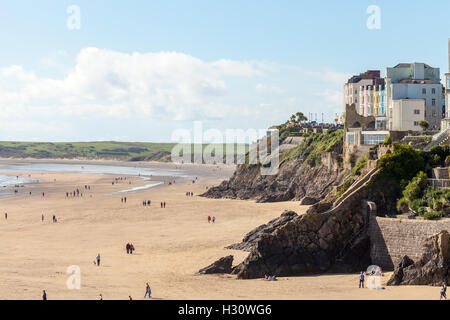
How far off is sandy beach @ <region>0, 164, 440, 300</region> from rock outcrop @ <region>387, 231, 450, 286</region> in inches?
28.7

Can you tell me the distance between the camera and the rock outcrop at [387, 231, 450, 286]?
28.1 m

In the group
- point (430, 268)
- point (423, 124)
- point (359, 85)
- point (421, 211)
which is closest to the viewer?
point (430, 268)

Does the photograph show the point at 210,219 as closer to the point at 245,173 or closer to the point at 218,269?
the point at 218,269

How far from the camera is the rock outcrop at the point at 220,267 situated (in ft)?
107

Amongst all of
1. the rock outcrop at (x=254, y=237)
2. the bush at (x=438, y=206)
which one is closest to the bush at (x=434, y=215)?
the bush at (x=438, y=206)

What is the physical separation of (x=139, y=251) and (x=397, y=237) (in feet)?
57.8

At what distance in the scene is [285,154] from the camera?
79.5 m

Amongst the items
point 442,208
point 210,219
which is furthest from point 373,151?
point 210,219

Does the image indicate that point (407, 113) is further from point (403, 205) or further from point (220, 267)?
point (220, 267)

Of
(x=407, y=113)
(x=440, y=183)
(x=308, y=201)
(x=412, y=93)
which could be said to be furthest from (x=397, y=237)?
(x=412, y=93)

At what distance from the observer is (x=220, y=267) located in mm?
32719

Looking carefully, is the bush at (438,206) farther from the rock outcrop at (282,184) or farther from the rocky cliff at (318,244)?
the rock outcrop at (282,184)

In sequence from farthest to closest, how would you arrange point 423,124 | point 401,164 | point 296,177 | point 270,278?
point 296,177 < point 423,124 < point 401,164 < point 270,278

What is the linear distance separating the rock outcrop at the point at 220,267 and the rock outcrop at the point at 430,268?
9.10 metres
